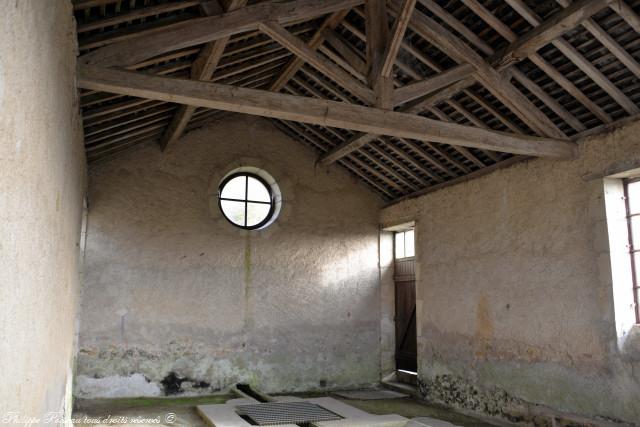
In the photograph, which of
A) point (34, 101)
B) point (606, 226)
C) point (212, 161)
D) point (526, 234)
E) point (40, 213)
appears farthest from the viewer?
point (212, 161)

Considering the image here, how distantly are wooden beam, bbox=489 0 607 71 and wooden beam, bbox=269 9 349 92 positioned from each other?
1.54 m

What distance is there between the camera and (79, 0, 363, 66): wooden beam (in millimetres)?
3699

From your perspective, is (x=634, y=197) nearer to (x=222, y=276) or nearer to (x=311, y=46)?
(x=311, y=46)

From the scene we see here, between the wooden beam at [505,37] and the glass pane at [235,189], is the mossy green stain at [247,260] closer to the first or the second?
the glass pane at [235,189]

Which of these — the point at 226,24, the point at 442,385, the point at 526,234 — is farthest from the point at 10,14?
the point at 442,385

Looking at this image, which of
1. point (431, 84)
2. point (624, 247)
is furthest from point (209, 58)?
point (624, 247)

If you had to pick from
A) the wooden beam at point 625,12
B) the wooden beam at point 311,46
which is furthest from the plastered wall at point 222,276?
the wooden beam at point 625,12

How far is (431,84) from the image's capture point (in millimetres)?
4691

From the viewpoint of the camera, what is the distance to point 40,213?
8.06 ft

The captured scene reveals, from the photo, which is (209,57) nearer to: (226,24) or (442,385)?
(226,24)

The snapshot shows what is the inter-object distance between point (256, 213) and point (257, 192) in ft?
1.01

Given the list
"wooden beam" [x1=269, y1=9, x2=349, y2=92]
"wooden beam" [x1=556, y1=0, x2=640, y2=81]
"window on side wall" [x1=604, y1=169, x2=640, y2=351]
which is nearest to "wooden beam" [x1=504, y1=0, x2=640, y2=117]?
"wooden beam" [x1=556, y1=0, x2=640, y2=81]

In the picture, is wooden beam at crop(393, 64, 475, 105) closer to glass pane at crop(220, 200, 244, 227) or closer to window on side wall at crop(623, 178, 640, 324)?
window on side wall at crop(623, 178, 640, 324)

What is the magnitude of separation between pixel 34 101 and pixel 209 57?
8.71 ft
